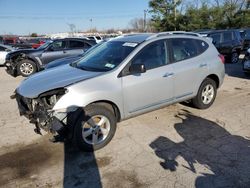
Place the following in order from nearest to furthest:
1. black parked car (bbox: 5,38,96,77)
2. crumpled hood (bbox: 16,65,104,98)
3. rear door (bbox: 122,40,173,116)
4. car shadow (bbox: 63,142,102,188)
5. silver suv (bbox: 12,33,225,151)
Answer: car shadow (bbox: 63,142,102,188)
silver suv (bbox: 12,33,225,151)
crumpled hood (bbox: 16,65,104,98)
rear door (bbox: 122,40,173,116)
black parked car (bbox: 5,38,96,77)

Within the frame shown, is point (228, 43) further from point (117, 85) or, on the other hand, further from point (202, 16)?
point (202, 16)

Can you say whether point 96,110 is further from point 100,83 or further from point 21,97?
point 21,97

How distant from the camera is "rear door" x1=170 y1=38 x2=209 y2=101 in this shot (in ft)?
16.2

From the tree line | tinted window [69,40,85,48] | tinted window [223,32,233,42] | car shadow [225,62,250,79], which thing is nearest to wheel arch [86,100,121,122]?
car shadow [225,62,250,79]

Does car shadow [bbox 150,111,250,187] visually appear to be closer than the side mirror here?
Yes

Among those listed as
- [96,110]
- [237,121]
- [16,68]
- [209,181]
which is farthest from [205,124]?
[16,68]

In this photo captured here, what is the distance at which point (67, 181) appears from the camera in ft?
10.8

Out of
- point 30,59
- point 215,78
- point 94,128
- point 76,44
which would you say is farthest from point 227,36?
point 94,128

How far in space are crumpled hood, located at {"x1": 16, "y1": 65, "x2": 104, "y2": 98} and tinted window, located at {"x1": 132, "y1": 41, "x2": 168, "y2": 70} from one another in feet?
2.74

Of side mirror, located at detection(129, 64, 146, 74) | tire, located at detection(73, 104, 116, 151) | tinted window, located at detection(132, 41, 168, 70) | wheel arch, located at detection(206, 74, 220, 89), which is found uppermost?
tinted window, located at detection(132, 41, 168, 70)

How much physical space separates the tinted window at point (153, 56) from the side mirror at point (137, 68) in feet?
0.55

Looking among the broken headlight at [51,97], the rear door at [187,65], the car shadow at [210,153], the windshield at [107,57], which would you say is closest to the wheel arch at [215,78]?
the rear door at [187,65]

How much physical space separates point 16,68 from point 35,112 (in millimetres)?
7832

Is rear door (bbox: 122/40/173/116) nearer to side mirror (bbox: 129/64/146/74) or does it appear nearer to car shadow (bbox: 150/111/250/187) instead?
side mirror (bbox: 129/64/146/74)
